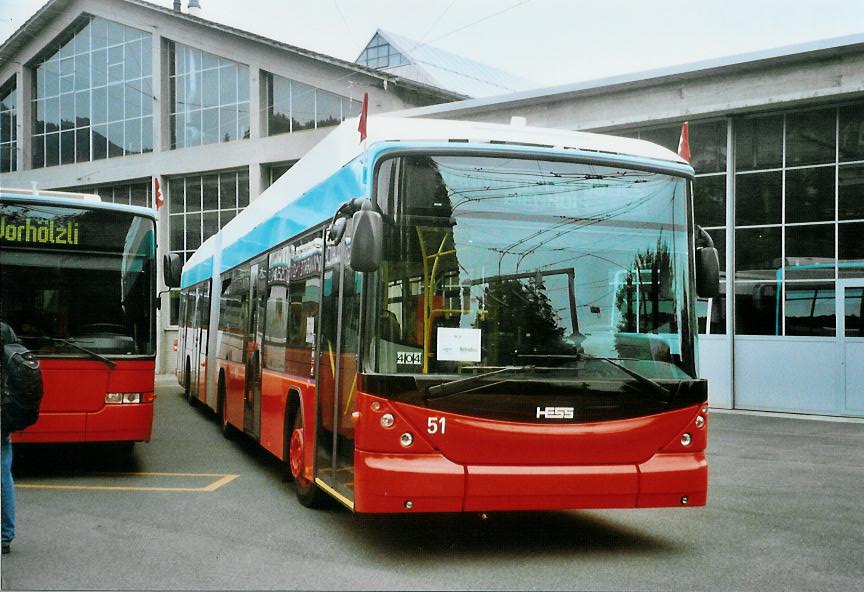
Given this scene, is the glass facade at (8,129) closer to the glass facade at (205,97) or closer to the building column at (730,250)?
the glass facade at (205,97)

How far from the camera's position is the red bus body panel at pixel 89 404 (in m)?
9.69

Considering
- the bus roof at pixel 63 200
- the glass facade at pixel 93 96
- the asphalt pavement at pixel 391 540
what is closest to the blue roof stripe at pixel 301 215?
the bus roof at pixel 63 200

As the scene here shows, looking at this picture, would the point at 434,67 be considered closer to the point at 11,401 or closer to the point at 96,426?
the point at 96,426

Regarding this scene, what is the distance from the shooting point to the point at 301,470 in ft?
28.3

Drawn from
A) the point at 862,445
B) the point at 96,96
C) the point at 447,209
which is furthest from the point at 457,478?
the point at 96,96

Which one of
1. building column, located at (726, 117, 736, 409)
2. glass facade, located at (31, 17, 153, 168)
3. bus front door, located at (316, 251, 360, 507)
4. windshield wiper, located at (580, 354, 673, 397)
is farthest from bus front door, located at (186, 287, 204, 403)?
glass facade, located at (31, 17, 153, 168)

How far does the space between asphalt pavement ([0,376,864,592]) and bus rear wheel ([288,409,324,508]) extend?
0.42ft

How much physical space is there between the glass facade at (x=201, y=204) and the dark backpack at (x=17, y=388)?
2530cm

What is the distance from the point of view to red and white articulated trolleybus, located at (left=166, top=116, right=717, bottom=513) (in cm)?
642

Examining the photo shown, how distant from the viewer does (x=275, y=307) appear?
10.3 meters

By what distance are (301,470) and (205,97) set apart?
26.1 meters

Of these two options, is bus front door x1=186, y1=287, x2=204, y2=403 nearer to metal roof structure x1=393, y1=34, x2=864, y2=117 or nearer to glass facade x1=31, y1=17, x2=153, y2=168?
metal roof structure x1=393, y1=34, x2=864, y2=117

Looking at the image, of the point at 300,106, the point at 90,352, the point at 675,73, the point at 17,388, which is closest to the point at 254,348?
the point at 90,352

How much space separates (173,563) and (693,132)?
16.9 m
